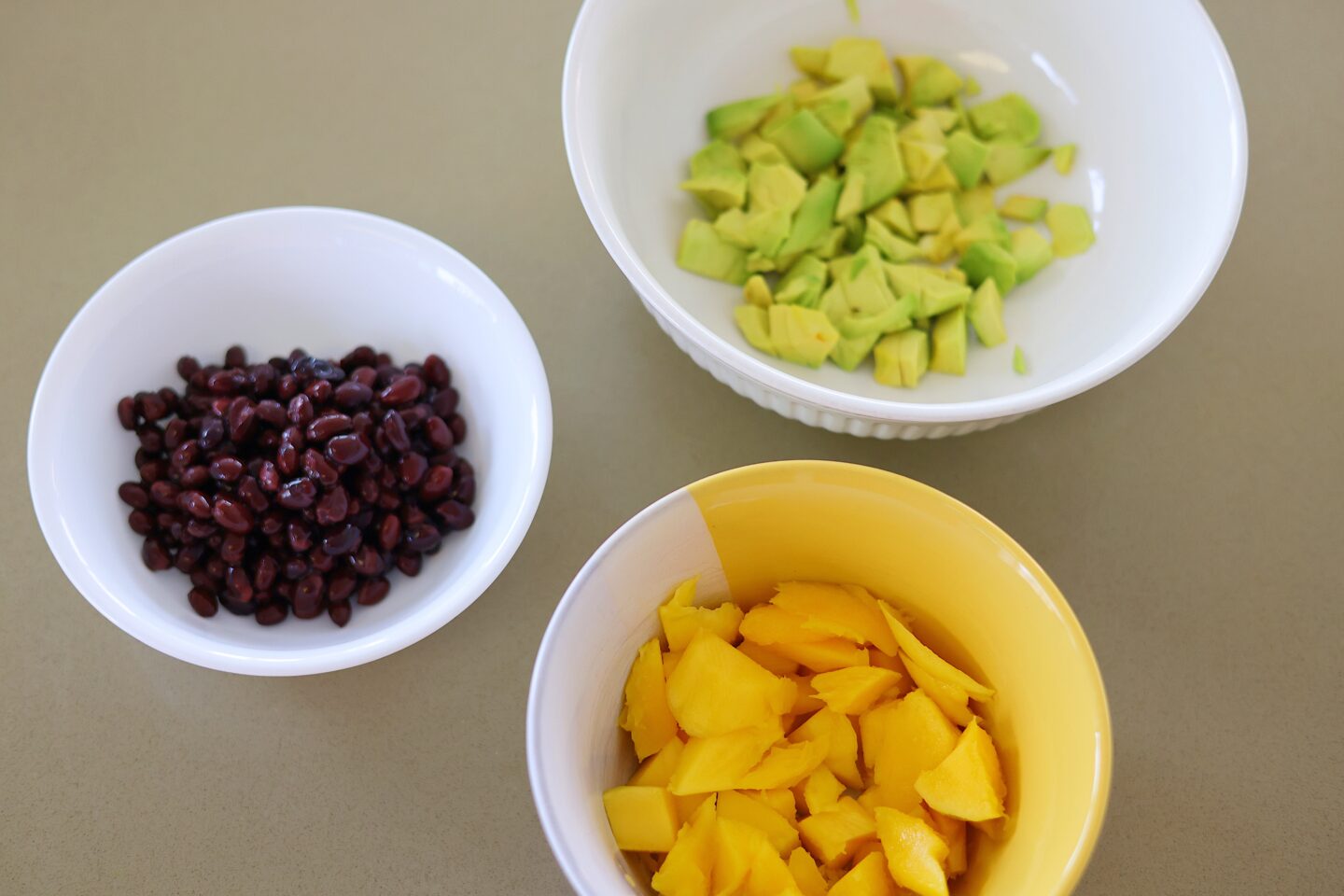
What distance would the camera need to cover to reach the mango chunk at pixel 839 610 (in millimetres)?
928

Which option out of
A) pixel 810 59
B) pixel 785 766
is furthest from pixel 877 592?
pixel 810 59

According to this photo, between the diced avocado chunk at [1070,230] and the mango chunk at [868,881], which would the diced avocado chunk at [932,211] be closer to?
the diced avocado chunk at [1070,230]

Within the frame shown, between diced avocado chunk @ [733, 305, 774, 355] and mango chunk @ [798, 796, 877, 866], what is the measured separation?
1.68 ft

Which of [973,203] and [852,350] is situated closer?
[852,350]

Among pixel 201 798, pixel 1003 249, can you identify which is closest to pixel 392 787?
pixel 201 798

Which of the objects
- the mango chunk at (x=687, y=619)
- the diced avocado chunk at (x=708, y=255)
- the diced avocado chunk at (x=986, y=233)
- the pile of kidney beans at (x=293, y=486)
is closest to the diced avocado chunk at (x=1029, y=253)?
the diced avocado chunk at (x=986, y=233)

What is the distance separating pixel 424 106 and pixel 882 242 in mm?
649

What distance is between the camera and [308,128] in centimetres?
134

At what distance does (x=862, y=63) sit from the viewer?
1302 mm

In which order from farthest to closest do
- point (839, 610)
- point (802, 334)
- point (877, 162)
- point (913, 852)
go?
point (877, 162), point (802, 334), point (839, 610), point (913, 852)

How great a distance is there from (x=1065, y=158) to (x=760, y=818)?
0.91 metres

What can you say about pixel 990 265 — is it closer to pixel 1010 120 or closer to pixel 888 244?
pixel 888 244

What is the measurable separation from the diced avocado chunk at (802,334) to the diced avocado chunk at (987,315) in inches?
7.0

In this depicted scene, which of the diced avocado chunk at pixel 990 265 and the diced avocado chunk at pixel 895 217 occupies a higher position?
the diced avocado chunk at pixel 895 217
